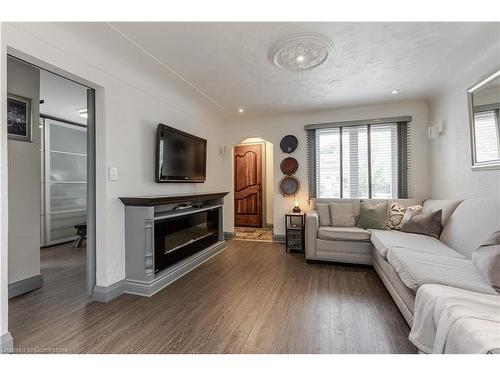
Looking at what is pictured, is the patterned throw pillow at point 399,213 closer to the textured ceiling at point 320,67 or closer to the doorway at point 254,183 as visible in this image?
the textured ceiling at point 320,67

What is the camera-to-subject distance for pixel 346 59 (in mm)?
2248

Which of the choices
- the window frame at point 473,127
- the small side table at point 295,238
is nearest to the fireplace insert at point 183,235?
the small side table at point 295,238

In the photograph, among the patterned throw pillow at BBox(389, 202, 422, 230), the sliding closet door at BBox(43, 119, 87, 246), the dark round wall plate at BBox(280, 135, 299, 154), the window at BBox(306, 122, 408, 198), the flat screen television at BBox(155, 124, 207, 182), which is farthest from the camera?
the dark round wall plate at BBox(280, 135, 299, 154)

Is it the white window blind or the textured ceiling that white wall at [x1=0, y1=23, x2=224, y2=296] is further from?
the white window blind

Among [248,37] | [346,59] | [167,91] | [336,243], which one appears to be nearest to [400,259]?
[336,243]

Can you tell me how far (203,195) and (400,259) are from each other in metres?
2.36

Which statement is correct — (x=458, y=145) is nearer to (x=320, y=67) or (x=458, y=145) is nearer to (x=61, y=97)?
(x=320, y=67)

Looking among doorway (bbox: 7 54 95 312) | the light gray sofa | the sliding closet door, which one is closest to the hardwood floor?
doorway (bbox: 7 54 95 312)

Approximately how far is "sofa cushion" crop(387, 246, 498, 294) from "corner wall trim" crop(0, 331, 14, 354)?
2665mm

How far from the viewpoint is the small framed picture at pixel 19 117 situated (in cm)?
224

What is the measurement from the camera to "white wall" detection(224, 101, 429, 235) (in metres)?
3.61

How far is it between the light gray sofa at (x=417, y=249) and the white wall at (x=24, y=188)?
3230mm
